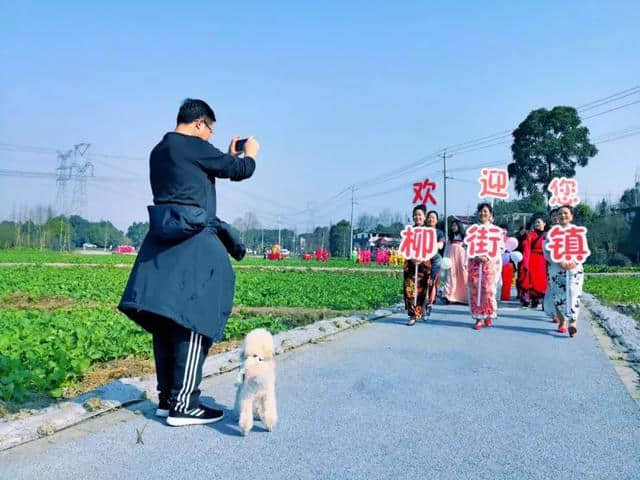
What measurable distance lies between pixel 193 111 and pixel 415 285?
629 cm

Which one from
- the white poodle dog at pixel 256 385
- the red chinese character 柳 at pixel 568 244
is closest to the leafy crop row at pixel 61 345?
the white poodle dog at pixel 256 385

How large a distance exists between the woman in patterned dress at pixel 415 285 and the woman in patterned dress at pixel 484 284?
0.69 meters

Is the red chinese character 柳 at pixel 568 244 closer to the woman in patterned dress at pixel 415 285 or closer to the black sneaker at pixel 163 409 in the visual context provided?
the woman in patterned dress at pixel 415 285

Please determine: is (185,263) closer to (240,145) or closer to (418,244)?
(240,145)

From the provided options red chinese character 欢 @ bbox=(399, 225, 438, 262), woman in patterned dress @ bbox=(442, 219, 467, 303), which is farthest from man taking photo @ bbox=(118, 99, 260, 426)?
woman in patterned dress @ bbox=(442, 219, 467, 303)

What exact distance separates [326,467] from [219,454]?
0.61 meters

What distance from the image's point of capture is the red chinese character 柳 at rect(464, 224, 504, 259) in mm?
9344

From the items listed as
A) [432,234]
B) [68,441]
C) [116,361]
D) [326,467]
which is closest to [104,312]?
[116,361]

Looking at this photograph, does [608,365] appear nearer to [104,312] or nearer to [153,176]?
[153,176]

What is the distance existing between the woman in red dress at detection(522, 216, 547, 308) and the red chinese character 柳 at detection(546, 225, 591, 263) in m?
3.22

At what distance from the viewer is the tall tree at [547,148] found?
39375 millimetres

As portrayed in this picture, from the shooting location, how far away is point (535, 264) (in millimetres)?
12047

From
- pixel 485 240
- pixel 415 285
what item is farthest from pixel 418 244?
pixel 485 240

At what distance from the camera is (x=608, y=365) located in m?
6.14
